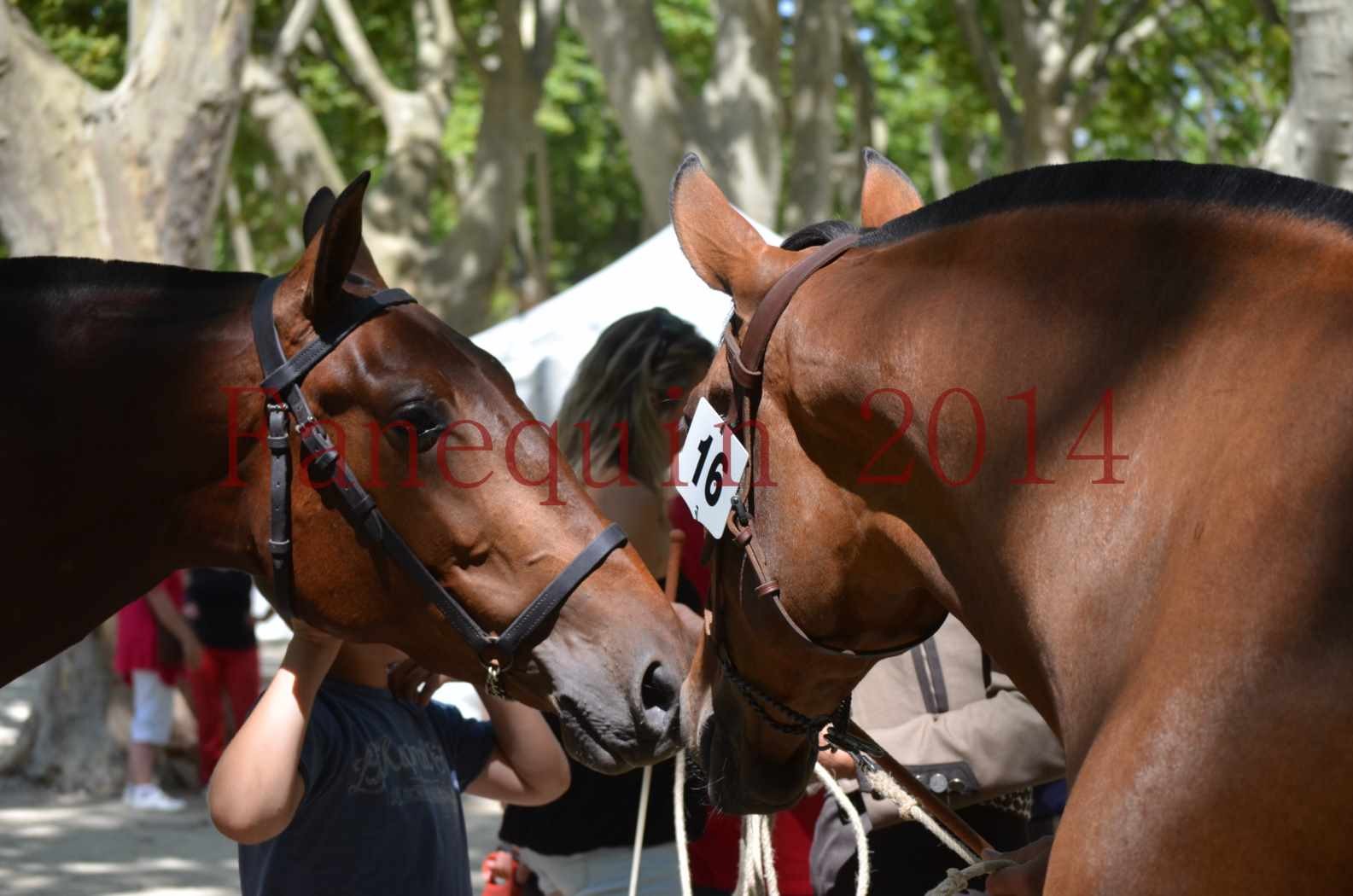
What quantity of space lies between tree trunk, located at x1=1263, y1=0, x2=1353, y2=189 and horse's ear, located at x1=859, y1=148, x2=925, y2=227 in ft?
9.55

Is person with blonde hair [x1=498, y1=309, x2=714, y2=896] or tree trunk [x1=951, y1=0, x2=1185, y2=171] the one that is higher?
tree trunk [x1=951, y1=0, x2=1185, y2=171]

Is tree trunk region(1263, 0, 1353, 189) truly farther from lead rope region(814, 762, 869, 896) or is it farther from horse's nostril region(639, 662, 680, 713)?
horse's nostril region(639, 662, 680, 713)

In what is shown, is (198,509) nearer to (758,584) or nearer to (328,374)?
(328,374)

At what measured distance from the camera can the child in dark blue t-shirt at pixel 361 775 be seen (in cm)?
269

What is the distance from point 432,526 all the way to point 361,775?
639 mm

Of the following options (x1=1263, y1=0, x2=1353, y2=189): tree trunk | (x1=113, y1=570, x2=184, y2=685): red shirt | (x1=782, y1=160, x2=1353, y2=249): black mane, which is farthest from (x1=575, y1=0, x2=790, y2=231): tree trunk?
(x1=782, y1=160, x2=1353, y2=249): black mane

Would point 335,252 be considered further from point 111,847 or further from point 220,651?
point 220,651

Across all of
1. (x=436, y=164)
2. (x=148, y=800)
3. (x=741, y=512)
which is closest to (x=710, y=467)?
(x=741, y=512)

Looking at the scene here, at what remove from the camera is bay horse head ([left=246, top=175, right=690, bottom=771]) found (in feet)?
8.27

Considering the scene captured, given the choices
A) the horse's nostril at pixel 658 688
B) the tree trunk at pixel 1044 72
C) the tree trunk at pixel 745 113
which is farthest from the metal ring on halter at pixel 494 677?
the tree trunk at pixel 1044 72

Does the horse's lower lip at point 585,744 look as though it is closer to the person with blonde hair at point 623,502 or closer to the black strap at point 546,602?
the black strap at point 546,602

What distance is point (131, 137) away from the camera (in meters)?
7.36

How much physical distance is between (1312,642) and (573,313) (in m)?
7.18

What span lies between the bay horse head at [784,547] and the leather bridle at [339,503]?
278 millimetres
